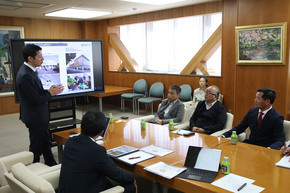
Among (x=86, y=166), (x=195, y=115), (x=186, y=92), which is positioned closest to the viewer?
(x=86, y=166)

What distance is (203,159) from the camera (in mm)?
2371

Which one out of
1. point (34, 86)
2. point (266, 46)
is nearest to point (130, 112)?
point (266, 46)

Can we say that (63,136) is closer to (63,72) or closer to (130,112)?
(63,72)

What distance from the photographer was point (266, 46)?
5.23 meters

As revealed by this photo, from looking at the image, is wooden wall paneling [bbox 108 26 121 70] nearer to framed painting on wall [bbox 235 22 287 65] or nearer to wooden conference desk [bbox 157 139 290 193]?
framed painting on wall [bbox 235 22 287 65]

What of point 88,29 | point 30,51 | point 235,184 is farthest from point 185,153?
point 88,29

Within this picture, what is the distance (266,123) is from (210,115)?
877 mm

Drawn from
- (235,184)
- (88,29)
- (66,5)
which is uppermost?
(66,5)

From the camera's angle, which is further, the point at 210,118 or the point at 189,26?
the point at 189,26

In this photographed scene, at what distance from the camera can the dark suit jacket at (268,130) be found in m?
2.99

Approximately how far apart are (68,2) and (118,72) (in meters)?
3.34

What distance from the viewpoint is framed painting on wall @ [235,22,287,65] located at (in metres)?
5.04

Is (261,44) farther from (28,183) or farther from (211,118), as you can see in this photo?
(28,183)

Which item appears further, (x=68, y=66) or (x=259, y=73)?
(x=259, y=73)
